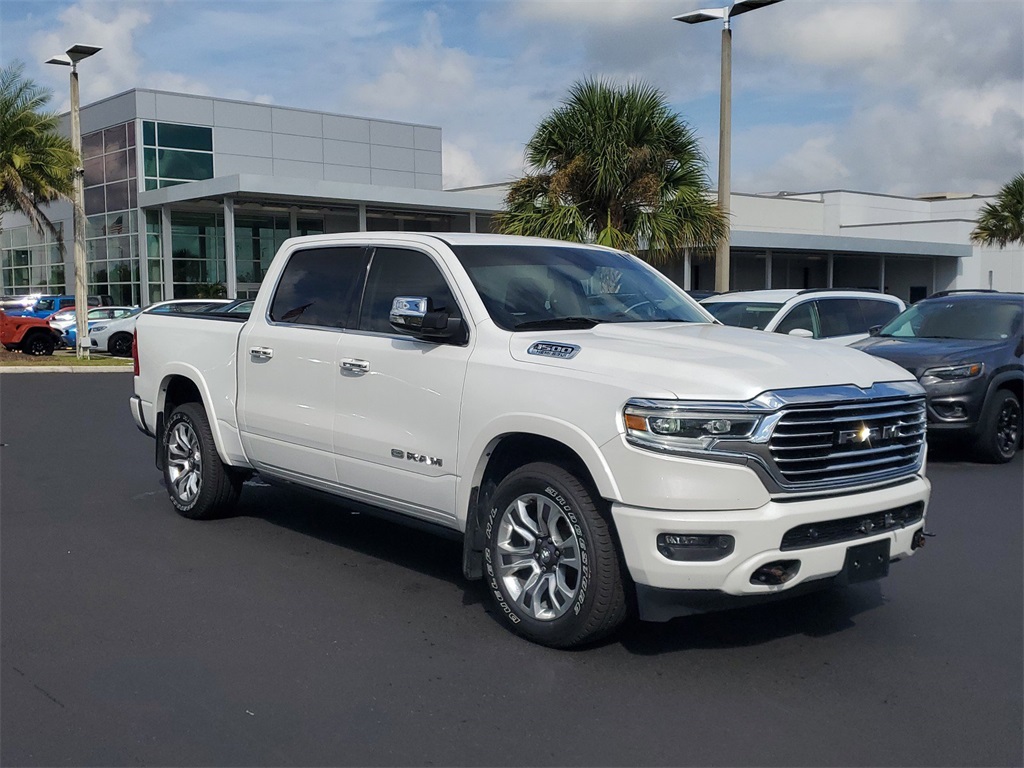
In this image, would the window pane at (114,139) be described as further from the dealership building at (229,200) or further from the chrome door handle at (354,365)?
the chrome door handle at (354,365)

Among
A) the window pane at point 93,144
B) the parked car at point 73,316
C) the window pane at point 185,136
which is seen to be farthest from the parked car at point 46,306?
the window pane at point 93,144

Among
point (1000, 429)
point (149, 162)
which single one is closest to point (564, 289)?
point (1000, 429)

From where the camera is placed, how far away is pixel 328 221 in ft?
141

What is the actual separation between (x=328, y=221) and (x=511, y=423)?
39.4m

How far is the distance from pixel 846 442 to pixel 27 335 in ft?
89.3

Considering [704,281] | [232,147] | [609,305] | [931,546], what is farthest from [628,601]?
[704,281]

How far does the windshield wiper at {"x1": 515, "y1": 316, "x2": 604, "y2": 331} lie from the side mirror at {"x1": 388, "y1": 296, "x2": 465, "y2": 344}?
320mm

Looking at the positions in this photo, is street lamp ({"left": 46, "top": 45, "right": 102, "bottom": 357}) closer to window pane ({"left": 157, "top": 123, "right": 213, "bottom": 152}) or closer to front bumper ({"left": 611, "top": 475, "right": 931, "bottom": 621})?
window pane ({"left": 157, "top": 123, "right": 213, "bottom": 152})

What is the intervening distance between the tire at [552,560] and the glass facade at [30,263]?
44.4m

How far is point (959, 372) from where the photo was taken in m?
10.0

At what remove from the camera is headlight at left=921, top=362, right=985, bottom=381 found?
32.8 ft

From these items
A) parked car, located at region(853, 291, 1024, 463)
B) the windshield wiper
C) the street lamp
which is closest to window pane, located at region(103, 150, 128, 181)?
the street lamp

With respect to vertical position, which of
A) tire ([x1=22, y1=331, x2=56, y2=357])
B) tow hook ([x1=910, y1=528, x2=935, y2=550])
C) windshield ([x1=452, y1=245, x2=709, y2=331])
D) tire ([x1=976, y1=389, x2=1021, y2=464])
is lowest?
tire ([x1=22, y1=331, x2=56, y2=357])

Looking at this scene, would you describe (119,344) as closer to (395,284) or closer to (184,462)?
(184,462)
